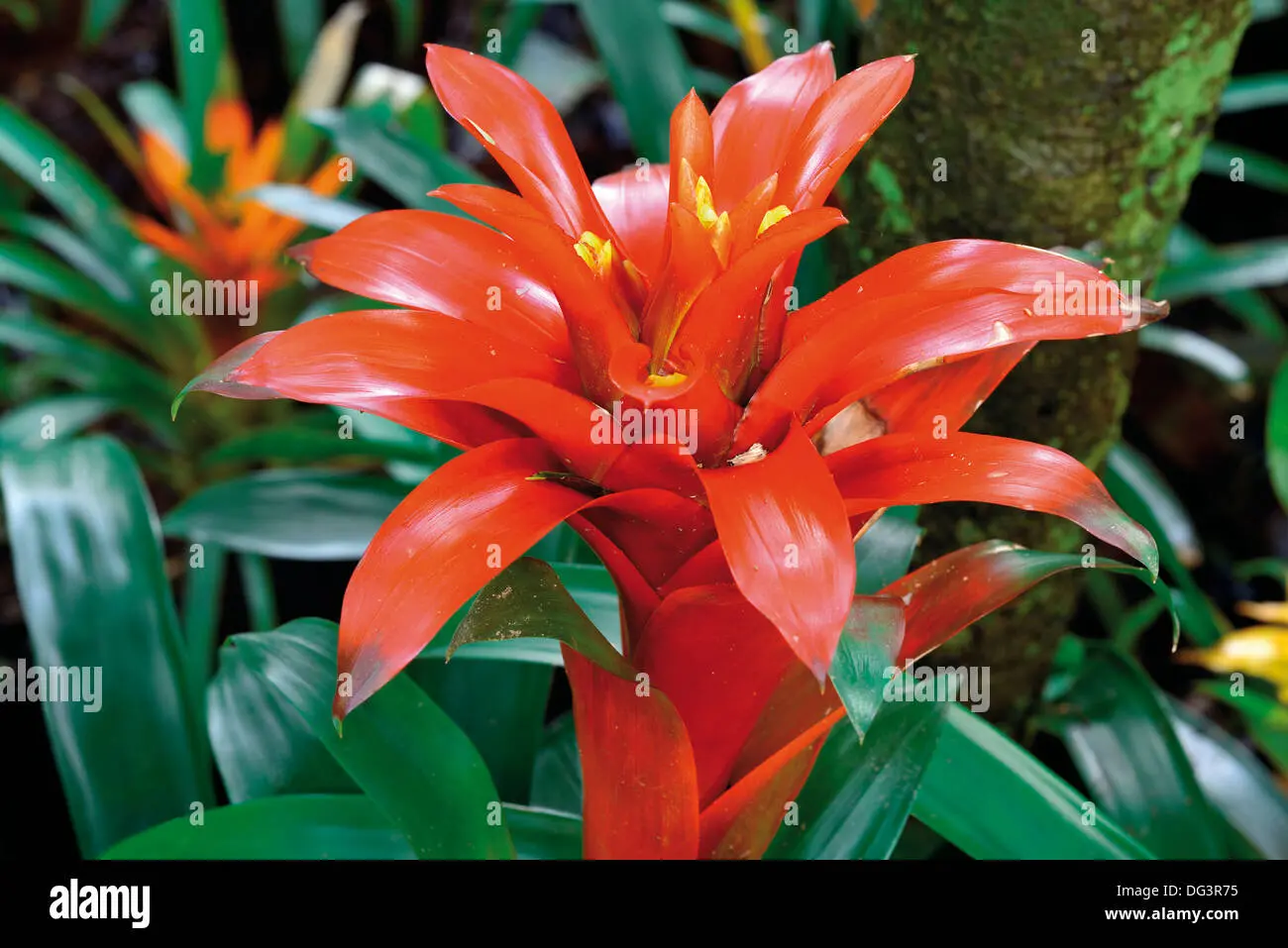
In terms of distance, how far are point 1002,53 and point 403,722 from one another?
73 cm

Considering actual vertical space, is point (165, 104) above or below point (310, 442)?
above

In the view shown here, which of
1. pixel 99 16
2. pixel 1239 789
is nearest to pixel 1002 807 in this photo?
pixel 1239 789

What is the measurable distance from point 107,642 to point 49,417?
0.84m

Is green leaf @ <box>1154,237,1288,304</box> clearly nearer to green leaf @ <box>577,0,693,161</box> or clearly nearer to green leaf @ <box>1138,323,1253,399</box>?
green leaf @ <box>1138,323,1253,399</box>

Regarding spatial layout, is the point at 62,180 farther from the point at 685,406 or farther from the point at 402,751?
the point at 685,406

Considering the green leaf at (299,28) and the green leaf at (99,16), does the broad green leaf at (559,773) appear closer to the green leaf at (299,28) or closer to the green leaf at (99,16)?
the green leaf at (299,28)

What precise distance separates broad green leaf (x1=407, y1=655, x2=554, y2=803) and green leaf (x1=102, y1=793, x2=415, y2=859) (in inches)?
7.0

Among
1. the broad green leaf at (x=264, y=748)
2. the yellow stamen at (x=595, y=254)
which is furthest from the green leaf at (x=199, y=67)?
the yellow stamen at (x=595, y=254)

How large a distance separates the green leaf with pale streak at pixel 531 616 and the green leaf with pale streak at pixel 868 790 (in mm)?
264

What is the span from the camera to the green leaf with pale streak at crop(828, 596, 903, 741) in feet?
1.68

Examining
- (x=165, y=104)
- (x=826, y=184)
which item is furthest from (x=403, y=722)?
(x=165, y=104)

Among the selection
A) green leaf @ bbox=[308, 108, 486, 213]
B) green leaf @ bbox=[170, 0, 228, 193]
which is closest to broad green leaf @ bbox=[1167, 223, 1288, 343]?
green leaf @ bbox=[308, 108, 486, 213]

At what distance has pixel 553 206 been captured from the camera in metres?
0.61
